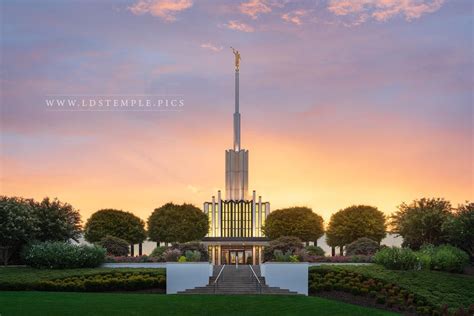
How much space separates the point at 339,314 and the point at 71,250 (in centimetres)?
2304

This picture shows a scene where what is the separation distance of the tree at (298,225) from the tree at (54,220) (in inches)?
1425

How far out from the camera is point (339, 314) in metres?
34.5

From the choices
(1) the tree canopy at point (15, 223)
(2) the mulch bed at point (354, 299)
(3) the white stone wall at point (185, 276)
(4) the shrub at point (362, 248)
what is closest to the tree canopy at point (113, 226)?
(1) the tree canopy at point (15, 223)

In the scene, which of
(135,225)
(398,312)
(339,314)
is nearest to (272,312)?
(339,314)

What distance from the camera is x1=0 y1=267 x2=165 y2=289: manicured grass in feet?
143

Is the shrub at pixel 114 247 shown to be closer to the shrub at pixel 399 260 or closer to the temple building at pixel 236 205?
the shrub at pixel 399 260

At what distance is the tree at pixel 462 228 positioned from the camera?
56750 millimetres

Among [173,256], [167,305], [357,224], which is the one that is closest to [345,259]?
[173,256]

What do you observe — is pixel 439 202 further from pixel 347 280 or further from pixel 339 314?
pixel 339 314

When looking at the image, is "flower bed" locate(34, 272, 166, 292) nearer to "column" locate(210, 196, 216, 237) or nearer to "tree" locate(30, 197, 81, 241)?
"tree" locate(30, 197, 81, 241)

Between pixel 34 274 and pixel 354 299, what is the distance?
793 inches

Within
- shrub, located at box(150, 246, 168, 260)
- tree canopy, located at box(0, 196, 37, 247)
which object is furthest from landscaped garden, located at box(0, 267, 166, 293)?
shrub, located at box(150, 246, 168, 260)

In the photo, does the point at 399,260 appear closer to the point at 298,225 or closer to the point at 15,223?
the point at 15,223

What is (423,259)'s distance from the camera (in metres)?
48.7
